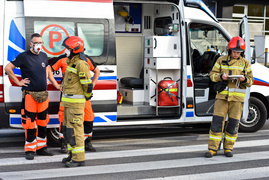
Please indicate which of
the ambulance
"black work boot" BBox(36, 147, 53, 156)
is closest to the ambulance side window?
the ambulance

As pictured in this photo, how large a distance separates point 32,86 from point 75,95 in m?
0.90

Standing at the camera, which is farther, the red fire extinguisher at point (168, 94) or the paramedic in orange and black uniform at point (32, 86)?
the red fire extinguisher at point (168, 94)

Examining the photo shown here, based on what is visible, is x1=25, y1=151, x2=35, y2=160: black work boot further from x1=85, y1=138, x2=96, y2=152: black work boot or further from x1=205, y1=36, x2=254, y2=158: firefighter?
x1=205, y1=36, x2=254, y2=158: firefighter

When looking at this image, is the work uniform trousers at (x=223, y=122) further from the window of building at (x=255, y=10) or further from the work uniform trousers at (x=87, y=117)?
the window of building at (x=255, y=10)

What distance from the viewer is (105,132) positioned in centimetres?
947

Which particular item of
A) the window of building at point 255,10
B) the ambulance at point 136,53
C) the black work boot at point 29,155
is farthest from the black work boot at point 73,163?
the window of building at point 255,10

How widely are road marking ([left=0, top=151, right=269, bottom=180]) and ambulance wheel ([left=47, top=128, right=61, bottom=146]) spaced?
1400 mm

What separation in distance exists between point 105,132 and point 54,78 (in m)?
2.29

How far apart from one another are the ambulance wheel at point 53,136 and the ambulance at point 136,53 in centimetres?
2

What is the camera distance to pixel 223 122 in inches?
284

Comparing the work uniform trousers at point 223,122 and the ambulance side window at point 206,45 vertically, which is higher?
the ambulance side window at point 206,45

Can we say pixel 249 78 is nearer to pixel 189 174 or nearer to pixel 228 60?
pixel 228 60

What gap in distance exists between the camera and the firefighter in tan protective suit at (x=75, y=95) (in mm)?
6402

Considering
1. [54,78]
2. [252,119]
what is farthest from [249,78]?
[54,78]
